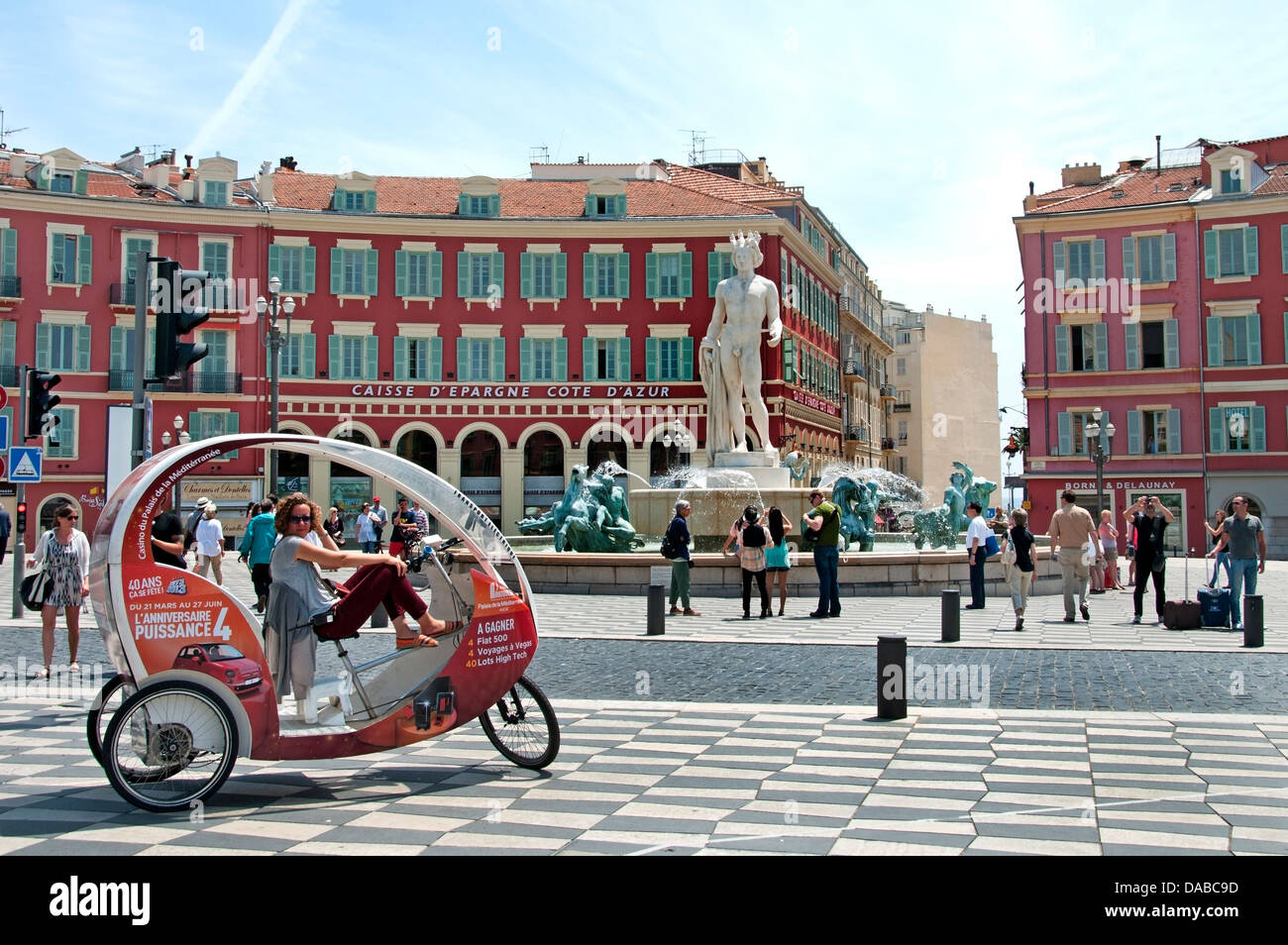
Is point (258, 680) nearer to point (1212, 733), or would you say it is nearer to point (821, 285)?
point (1212, 733)

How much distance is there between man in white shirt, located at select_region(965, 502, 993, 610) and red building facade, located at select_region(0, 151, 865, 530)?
28.3 m

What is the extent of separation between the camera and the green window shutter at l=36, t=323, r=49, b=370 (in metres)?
42.9

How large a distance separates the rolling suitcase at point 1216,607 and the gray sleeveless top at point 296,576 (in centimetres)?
1207

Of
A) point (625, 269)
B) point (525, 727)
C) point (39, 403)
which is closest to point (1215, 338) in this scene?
point (625, 269)

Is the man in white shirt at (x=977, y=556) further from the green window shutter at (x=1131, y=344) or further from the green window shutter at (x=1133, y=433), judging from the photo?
the green window shutter at (x=1131, y=344)

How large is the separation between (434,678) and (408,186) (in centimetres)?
4487

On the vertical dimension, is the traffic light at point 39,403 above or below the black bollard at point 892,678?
above

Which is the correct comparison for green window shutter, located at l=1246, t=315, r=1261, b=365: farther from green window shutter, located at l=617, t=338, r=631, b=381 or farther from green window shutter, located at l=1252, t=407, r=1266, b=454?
green window shutter, located at l=617, t=338, r=631, b=381

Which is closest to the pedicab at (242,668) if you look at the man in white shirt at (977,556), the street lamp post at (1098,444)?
the man in white shirt at (977,556)

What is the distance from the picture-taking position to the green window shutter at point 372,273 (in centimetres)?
4619

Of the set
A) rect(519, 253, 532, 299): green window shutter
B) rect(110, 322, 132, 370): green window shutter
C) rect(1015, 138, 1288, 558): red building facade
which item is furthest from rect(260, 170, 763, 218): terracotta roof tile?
rect(1015, 138, 1288, 558): red building facade

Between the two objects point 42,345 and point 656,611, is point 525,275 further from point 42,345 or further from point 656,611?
point 656,611

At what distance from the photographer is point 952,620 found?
43.5 ft
